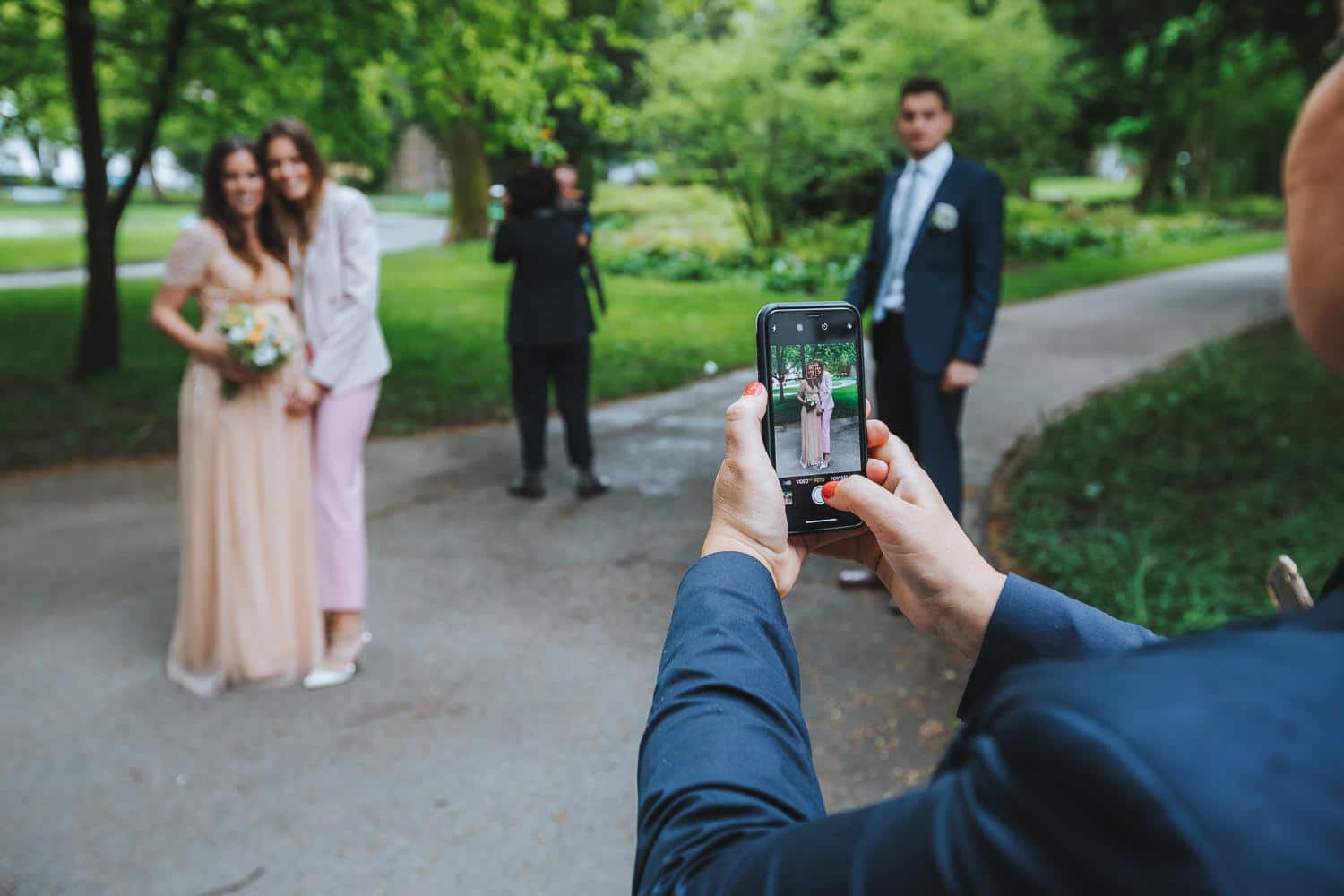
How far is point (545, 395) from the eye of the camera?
6.94m

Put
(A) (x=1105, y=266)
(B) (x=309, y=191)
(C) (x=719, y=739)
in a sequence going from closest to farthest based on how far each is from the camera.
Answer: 1. (C) (x=719, y=739)
2. (B) (x=309, y=191)
3. (A) (x=1105, y=266)

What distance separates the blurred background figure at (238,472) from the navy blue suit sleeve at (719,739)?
352 cm

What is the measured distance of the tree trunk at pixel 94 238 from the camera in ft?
34.0

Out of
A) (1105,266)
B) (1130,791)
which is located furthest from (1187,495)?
(1105,266)

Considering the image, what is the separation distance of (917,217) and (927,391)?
78 centimetres

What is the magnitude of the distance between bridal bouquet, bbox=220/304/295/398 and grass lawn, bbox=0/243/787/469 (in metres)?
4.46

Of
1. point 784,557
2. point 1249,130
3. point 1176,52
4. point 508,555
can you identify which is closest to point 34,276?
point 508,555

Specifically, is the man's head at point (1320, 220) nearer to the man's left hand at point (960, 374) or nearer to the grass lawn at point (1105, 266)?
the man's left hand at point (960, 374)

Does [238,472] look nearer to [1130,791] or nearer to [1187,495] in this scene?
[1130,791]

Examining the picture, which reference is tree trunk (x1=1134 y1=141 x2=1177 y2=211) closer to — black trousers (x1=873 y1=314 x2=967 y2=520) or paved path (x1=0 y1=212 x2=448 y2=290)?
paved path (x1=0 y1=212 x2=448 y2=290)

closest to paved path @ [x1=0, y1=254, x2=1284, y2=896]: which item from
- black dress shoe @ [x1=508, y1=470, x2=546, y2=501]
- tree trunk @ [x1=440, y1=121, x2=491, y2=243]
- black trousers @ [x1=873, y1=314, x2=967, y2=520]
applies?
black dress shoe @ [x1=508, y1=470, x2=546, y2=501]

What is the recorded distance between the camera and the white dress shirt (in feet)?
15.8

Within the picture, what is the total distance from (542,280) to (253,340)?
2.74 m

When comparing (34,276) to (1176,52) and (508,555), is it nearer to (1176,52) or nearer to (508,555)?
(508,555)
